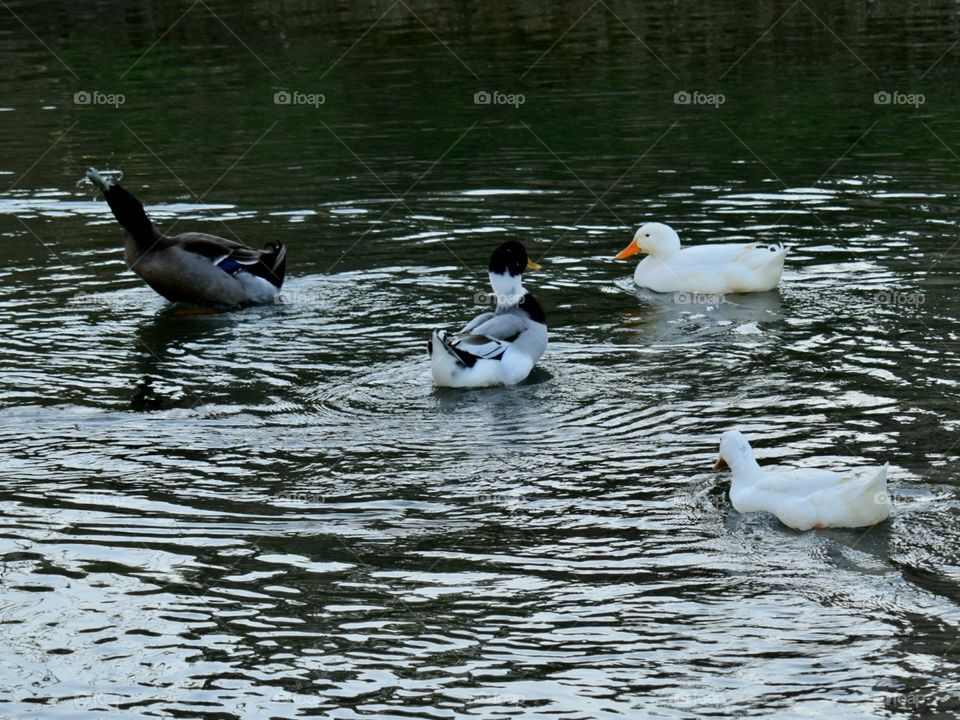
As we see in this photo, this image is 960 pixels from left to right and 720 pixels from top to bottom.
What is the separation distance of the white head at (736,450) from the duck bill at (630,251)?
5705 millimetres

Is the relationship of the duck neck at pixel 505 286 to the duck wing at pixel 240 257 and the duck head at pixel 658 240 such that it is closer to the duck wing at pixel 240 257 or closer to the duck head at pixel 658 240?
the duck head at pixel 658 240

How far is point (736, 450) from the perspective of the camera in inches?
357

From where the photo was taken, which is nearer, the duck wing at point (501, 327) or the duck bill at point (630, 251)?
the duck wing at point (501, 327)

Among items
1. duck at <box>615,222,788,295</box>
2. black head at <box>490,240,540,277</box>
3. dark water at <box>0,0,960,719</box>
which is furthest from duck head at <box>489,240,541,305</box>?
duck at <box>615,222,788,295</box>

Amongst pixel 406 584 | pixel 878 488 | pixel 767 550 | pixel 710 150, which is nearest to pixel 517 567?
pixel 406 584

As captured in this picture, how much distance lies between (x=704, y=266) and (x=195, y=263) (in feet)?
15.6

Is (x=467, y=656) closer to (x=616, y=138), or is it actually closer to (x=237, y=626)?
(x=237, y=626)

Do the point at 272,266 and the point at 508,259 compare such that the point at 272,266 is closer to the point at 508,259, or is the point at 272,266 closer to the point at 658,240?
the point at 508,259

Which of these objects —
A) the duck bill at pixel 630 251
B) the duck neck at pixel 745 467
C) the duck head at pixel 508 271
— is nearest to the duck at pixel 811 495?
the duck neck at pixel 745 467

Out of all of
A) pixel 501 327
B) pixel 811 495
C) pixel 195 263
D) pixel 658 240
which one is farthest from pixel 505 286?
pixel 811 495

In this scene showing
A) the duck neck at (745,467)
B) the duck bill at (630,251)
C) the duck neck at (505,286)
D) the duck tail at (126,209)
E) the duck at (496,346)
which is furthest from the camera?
the duck bill at (630,251)

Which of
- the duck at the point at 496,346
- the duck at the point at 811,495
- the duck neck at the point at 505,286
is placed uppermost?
the duck neck at the point at 505,286

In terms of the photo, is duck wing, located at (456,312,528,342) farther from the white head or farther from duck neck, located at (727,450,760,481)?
duck neck, located at (727,450,760,481)

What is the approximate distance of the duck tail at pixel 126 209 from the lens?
1397 cm
